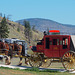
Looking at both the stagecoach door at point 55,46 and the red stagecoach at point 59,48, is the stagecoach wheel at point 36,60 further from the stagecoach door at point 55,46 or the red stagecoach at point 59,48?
the stagecoach door at point 55,46

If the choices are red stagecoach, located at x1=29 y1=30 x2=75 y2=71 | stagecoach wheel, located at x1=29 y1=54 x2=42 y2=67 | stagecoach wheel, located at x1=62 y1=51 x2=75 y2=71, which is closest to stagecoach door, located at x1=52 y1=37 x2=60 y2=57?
red stagecoach, located at x1=29 y1=30 x2=75 y2=71

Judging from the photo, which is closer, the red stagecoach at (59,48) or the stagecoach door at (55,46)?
the red stagecoach at (59,48)

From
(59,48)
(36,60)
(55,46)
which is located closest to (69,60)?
(59,48)

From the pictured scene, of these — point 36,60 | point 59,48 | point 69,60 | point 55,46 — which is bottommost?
point 36,60

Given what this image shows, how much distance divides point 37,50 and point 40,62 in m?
1.14

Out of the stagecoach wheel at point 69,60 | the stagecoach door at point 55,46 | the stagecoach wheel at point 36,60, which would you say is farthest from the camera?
the stagecoach wheel at point 36,60

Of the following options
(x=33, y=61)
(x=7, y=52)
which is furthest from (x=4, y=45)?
(x=33, y=61)

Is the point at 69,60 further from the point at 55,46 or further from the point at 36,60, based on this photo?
the point at 36,60

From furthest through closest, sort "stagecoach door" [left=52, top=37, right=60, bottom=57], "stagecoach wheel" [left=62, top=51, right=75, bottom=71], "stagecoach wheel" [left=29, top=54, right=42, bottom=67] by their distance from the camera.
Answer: "stagecoach wheel" [left=29, top=54, right=42, bottom=67] < "stagecoach door" [left=52, top=37, right=60, bottom=57] < "stagecoach wheel" [left=62, top=51, right=75, bottom=71]

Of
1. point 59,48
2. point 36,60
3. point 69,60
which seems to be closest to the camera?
point 69,60

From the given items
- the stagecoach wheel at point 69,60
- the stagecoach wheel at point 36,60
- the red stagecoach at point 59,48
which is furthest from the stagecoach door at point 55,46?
the stagecoach wheel at point 36,60

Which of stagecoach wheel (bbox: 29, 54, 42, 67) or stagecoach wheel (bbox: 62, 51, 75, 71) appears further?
stagecoach wheel (bbox: 29, 54, 42, 67)

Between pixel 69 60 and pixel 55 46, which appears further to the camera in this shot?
pixel 55 46

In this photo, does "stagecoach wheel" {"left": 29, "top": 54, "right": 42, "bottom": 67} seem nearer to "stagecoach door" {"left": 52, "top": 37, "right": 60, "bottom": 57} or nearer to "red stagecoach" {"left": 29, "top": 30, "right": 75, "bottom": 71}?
"red stagecoach" {"left": 29, "top": 30, "right": 75, "bottom": 71}
